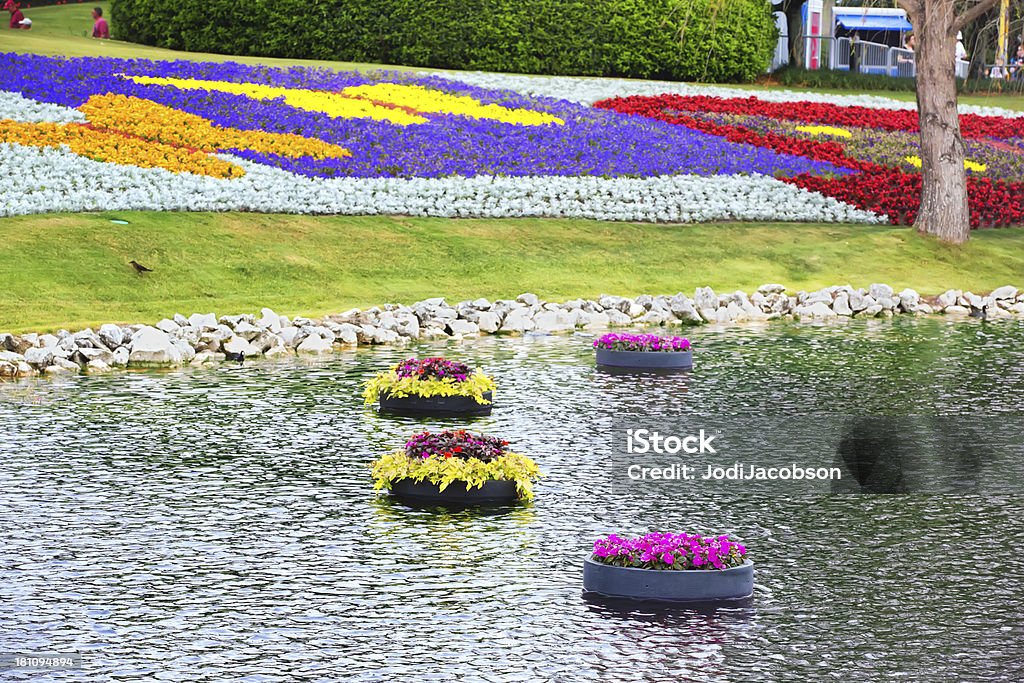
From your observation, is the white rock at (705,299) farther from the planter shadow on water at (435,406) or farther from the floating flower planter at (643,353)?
the planter shadow on water at (435,406)

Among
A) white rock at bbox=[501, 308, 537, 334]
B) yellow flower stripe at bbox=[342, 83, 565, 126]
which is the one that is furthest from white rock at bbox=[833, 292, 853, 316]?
yellow flower stripe at bbox=[342, 83, 565, 126]

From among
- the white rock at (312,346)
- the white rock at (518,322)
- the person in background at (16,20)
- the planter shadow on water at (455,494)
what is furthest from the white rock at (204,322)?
the person in background at (16,20)

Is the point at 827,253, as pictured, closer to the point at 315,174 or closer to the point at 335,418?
the point at 315,174

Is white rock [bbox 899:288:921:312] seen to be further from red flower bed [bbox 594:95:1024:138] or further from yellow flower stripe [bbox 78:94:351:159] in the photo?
red flower bed [bbox 594:95:1024:138]

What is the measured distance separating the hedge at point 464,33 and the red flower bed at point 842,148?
4.49m

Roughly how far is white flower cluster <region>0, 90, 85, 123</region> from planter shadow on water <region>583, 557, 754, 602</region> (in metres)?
21.6

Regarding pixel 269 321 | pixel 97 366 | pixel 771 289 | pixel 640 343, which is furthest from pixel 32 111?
pixel 640 343

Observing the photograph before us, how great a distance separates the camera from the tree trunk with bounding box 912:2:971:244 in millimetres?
28328

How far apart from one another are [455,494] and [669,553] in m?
2.95

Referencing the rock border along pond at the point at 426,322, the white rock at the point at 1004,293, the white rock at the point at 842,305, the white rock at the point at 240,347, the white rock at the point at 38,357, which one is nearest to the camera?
the white rock at the point at 38,357

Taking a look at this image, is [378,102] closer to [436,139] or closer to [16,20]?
[436,139]

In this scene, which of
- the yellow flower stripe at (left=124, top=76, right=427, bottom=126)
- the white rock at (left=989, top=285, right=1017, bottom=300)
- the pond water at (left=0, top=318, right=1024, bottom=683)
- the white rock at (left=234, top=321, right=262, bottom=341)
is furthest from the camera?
the yellow flower stripe at (left=124, top=76, right=427, bottom=126)

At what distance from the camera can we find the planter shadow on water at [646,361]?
61.4 feet

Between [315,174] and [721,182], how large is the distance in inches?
312
